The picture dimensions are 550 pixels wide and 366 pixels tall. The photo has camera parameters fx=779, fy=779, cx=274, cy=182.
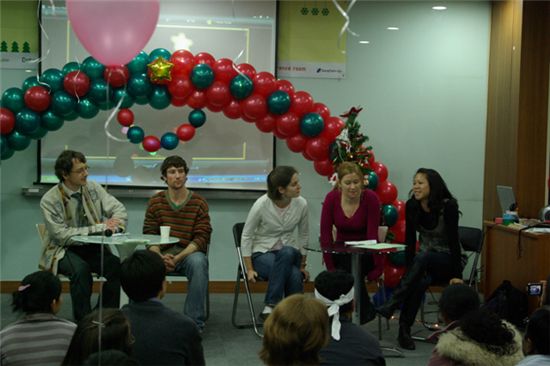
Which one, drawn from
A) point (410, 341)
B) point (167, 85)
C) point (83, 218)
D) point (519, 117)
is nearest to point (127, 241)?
point (83, 218)

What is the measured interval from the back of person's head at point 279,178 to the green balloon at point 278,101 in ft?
2.49

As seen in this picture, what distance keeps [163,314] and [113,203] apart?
98.5 inches

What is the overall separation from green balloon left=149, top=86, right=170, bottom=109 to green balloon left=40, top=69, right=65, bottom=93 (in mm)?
658

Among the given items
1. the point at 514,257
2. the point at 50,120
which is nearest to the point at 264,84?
the point at 50,120

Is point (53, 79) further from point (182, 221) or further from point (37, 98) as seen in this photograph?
point (182, 221)

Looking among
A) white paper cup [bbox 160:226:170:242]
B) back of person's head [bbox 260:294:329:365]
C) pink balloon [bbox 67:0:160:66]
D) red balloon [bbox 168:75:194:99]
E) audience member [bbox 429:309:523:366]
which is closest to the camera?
back of person's head [bbox 260:294:329:365]

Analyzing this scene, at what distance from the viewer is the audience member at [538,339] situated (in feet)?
9.02

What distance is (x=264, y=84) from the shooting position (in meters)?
5.87

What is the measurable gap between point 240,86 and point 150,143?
3.08 ft

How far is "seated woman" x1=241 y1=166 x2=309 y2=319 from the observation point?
5176 millimetres

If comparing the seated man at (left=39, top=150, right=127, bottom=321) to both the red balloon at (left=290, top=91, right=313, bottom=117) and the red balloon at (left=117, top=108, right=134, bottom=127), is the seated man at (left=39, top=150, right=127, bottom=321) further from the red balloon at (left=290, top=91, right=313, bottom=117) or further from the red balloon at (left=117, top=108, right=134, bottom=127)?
the red balloon at (left=290, top=91, right=313, bottom=117)

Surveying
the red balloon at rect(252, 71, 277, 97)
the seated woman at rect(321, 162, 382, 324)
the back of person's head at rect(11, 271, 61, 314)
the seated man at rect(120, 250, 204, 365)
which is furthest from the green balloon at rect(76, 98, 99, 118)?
the seated man at rect(120, 250, 204, 365)

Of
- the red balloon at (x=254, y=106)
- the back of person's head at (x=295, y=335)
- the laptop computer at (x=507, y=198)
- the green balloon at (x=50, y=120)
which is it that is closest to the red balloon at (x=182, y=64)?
the red balloon at (x=254, y=106)

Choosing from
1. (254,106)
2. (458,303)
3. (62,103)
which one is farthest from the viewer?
(254,106)
